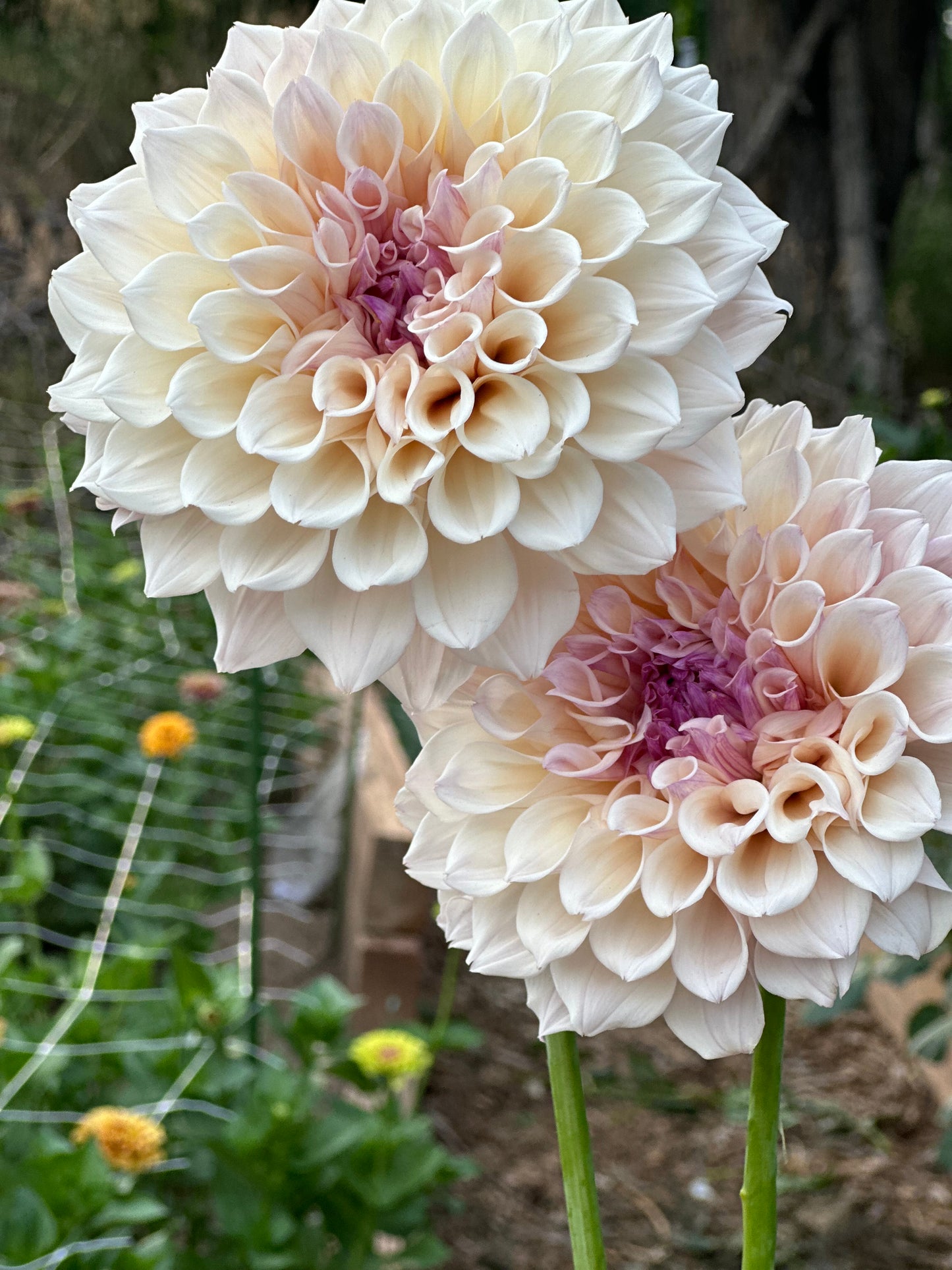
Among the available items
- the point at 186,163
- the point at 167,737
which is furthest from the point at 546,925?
the point at 167,737

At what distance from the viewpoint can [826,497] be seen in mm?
346

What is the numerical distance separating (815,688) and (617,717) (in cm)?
6

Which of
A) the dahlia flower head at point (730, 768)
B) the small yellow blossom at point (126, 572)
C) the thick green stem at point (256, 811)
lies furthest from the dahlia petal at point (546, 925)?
the small yellow blossom at point (126, 572)

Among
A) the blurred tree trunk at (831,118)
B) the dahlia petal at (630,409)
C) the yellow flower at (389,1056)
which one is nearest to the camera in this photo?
the dahlia petal at (630,409)

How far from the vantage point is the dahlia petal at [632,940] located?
1.05 ft

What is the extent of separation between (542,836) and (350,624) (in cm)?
9

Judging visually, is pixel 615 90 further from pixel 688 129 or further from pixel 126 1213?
pixel 126 1213

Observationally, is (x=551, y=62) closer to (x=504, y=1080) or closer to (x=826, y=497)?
(x=826, y=497)

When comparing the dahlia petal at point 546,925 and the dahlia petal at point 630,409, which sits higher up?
the dahlia petal at point 630,409

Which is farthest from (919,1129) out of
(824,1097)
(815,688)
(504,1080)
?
(815,688)

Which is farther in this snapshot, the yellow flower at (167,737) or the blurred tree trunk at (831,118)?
the blurred tree trunk at (831,118)

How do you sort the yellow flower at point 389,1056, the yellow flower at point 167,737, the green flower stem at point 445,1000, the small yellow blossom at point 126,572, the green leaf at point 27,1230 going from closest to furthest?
the green leaf at point 27,1230 → the yellow flower at point 389,1056 → the green flower stem at point 445,1000 → the yellow flower at point 167,737 → the small yellow blossom at point 126,572

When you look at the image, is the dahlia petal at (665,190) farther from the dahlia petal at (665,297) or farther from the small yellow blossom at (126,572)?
the small yellow blossom at (126,572)

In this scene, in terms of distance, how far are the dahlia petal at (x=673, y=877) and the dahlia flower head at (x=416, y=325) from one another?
75 mm
